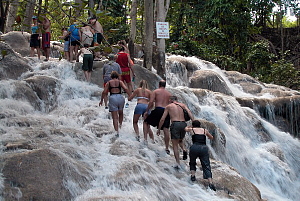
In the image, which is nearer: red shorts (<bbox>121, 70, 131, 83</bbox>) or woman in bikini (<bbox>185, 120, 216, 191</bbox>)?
woman in bikini (<bbox>185, 120, 216, 191</bbox>)

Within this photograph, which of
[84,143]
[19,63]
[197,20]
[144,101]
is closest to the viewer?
[84,143]

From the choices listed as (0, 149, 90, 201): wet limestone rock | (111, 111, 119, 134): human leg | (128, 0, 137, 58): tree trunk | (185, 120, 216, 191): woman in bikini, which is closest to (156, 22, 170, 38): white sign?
(128, 0, 137, 58): tree trunk

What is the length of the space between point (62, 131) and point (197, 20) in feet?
59.1

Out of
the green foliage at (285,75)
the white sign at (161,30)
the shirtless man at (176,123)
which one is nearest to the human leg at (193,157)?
the shirtless man at (176,123)

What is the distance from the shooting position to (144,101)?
Answer: 9164 mm

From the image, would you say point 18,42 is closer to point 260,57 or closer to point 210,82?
point 210,82

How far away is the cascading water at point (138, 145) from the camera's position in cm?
712

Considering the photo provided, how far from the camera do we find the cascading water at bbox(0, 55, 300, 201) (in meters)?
7.12

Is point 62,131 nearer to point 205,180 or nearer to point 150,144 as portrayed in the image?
point 150,144

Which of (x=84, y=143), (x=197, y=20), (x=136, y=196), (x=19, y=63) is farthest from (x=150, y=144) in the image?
(x=197, y=20)

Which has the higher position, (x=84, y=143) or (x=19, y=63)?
(x=19, y=63)

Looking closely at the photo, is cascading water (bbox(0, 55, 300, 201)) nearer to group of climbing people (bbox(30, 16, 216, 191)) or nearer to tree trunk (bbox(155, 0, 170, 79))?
group of climbing people (bbox(30, 16, 216, 191))

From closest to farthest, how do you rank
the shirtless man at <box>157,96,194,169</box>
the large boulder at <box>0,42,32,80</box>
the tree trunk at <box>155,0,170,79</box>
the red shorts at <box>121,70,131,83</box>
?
the shirtless man at <box>157,96,194,169</box> < the red shorts at <box>121,70,131,83</box> < the large boulder at <box>0,42,32,80</box> < the tree trunk at <box>155,0,170,79</box>

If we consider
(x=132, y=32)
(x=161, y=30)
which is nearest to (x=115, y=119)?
(x=161, y=30)
